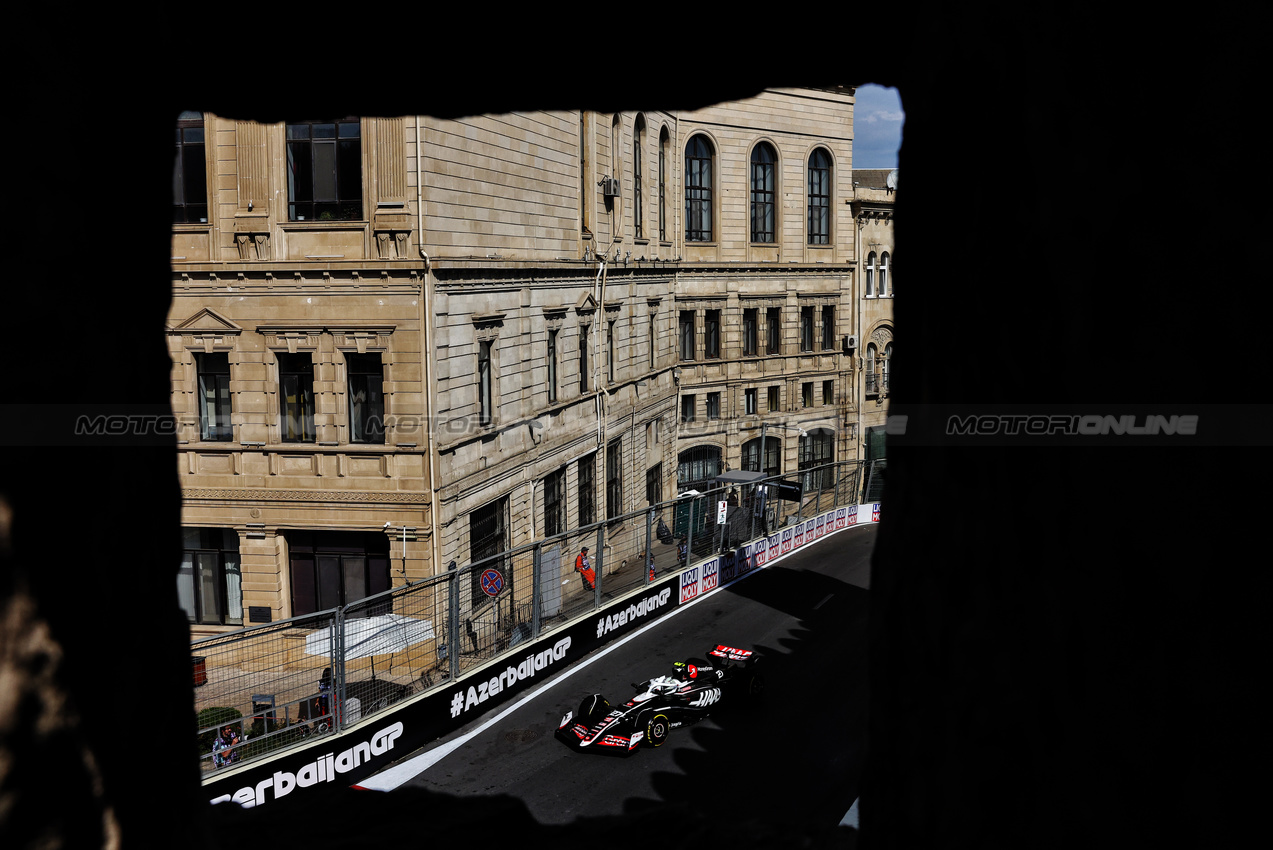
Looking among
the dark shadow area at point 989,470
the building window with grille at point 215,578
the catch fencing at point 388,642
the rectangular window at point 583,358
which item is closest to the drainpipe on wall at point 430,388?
the catch fencing at point 388,642

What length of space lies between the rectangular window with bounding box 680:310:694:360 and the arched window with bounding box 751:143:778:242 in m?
5.70

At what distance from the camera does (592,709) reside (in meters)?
14.7

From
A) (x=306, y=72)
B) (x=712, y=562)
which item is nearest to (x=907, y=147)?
(x=306, y=72)

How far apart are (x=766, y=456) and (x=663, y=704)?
30.9 m

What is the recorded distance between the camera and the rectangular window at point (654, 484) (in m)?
37.5

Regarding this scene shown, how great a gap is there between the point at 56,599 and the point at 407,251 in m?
19.3

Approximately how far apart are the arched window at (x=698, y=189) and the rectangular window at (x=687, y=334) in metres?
3.25

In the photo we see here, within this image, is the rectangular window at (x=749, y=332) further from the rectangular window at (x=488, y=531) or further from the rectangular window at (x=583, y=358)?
the rectangular window at (x=488, y=531)

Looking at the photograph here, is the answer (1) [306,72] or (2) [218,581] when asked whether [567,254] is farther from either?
(1) [306,72]

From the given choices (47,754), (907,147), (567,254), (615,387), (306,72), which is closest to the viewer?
(47,754)

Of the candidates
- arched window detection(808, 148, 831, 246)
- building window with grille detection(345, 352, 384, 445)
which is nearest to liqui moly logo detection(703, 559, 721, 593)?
building window with grille detection(345, 352, 384, 445)

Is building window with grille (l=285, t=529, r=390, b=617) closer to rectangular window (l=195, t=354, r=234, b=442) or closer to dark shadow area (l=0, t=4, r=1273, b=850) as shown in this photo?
rectangular window (l=195, t=354, r=234, b=442)

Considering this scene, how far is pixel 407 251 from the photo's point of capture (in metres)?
20.5

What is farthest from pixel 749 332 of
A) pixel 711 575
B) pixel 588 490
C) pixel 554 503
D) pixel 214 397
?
pixel 214 397
